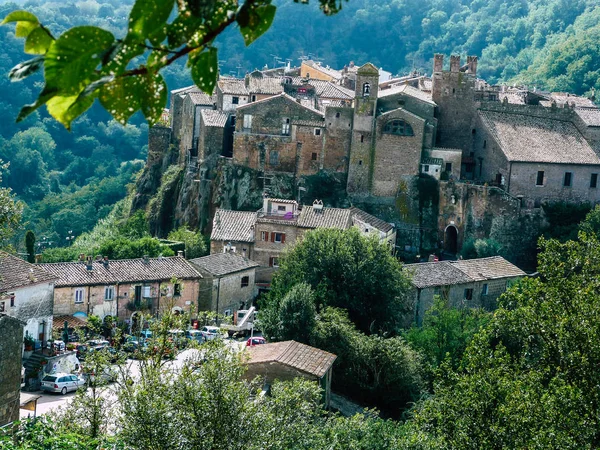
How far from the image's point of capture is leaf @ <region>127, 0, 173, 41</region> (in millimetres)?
2631

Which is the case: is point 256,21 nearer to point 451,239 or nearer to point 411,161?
point 411,161

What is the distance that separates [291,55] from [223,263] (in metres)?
81.0

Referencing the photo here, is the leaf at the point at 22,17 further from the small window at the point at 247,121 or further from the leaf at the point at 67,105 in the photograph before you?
the small window at the point at 247,121

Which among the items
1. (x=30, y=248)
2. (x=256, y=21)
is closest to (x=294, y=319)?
(x=30, y=248)

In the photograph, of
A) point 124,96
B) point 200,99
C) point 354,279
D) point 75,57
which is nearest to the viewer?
point 75,57

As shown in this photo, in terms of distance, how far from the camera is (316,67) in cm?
7019

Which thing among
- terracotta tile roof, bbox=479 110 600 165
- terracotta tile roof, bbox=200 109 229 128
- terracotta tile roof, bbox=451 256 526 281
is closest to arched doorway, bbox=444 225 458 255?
terracotta tile roof, bbox=451 256 526 281

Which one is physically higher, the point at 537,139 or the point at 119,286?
the point at 537,139

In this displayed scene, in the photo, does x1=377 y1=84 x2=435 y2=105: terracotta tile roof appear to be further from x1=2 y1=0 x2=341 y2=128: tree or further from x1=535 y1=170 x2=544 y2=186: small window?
x1=2 y1=0 x2=341 y2=128: tree

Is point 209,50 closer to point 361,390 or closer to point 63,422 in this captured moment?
point 63,422

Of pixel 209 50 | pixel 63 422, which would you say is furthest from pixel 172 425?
pixel 209 50

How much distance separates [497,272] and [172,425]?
1105 inches

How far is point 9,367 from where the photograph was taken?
68.7ft

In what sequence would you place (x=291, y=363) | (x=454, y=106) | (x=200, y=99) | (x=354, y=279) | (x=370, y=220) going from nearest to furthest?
(x=291, y=363), (x=354, y=279), (x=370, y=220), (x=454, y=106), (x=200, y=99)
